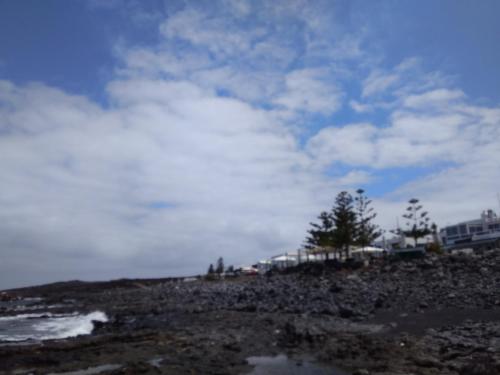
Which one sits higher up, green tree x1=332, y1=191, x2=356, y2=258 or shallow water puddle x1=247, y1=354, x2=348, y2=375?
green tree x1=332, y1=191, x2=356, y2=258

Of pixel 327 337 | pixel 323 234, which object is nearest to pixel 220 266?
Result: pixel 323 234

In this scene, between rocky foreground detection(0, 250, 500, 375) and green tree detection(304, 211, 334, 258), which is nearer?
rocky foreground detection(0, 250, 500, 375)

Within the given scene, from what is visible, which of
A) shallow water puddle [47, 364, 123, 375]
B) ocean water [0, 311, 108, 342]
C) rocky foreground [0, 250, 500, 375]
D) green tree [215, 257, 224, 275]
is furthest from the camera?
green tree [215, 257, 224, 275]

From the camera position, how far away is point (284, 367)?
29.4 feet

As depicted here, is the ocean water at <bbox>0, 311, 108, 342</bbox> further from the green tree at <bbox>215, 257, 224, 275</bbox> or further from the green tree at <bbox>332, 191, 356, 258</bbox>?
the green tree at <bbox>215, 257, 224, 275</bbox>

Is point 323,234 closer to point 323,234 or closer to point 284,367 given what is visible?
point 323,234

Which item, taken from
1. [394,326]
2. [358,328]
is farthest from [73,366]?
[394,326]

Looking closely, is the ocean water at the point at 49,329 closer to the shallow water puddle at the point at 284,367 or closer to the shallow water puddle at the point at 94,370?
the shallow water puddle at the point at 94,370

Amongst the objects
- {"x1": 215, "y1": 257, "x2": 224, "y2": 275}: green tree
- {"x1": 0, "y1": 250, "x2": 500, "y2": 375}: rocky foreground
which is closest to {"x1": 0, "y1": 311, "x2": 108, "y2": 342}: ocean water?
{"x1": 0, "y1": 250, "x2": 500, "y2": 375}: rocky foreground

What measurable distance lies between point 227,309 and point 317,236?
23.1 m

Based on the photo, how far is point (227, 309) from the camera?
20516mm

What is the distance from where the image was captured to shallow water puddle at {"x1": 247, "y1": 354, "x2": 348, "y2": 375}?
839cm

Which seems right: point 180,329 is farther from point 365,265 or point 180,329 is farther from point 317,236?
point 317,236

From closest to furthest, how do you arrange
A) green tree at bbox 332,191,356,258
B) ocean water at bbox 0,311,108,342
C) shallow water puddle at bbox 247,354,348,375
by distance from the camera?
shallow water puddle at bbox 247,354,348,375 < ocean water at bbox 0,311,108,342 < green tree at bbox 332,191,356,258
